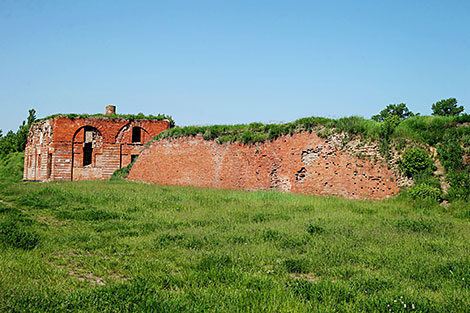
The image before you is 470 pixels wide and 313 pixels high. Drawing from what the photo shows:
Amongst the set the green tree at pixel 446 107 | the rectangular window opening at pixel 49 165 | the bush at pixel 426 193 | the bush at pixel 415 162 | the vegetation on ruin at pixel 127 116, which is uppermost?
the green tree at pixel 446 107

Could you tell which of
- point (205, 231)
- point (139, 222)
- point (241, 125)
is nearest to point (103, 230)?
point (139, 222)

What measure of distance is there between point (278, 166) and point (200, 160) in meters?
5.88

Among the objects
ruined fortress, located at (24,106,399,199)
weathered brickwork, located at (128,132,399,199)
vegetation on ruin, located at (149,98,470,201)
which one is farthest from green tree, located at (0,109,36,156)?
vegetation on ruin, located at (149,98,470,201)

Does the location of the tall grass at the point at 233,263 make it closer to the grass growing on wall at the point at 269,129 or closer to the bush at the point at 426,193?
the bush at the point at 426,193

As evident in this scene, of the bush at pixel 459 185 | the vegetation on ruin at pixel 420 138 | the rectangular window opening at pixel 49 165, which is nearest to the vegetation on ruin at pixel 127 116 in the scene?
the rectangular window opening at pixel 49 165

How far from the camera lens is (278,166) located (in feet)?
57.0

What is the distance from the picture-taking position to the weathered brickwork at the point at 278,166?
46.7ft

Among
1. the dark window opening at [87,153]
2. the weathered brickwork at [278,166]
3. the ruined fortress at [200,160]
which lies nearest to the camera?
the weathered brickwork at [278,166]

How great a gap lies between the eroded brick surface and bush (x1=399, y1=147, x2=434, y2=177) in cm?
2139

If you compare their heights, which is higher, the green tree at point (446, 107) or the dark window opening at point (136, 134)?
the green tree at point (446, 107)

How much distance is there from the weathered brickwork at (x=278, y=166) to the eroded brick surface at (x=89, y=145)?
18.4 feet

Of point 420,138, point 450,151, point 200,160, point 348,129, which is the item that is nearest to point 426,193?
point 450,151

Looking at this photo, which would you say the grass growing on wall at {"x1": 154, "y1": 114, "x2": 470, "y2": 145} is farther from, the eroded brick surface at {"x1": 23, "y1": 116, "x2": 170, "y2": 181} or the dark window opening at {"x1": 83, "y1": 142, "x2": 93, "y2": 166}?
the dark window opening at {"x1": 83, "y1": 142, "x2": 93, "y2": 166}

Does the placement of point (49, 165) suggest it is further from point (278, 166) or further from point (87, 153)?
point (278, 166)
